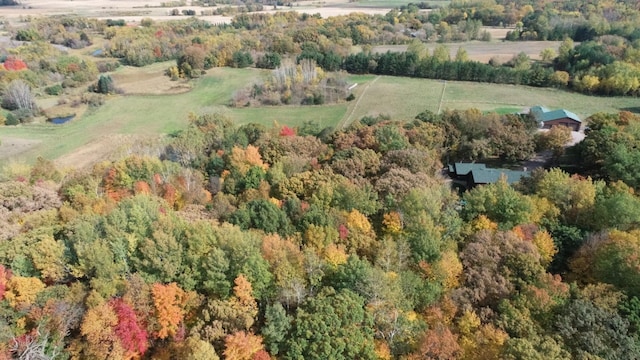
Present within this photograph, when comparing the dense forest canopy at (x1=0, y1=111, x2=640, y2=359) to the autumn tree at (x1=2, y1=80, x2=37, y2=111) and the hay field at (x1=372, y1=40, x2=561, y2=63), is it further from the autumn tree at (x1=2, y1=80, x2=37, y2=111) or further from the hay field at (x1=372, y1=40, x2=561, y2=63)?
the hay field at (x1=372, y1=40, x2=561, y2=63)

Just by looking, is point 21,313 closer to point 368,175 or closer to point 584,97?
point 368,175

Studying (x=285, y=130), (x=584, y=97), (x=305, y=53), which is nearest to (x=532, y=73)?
(x=584, y=97)

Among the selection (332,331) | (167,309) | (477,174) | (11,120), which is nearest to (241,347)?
(332,331)

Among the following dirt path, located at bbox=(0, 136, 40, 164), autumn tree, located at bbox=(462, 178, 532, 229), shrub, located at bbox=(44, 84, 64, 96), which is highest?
autumn tree, located at bbox=(462, 178, 532, 229)

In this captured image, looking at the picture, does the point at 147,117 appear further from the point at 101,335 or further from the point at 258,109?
the point at 101,335

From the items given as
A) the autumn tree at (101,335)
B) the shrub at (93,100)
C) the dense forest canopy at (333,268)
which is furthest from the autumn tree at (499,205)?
the shrub at (93,100)

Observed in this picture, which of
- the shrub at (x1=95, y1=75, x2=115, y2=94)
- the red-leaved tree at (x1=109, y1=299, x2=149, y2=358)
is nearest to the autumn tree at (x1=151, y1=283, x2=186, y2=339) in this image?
the red-leaved tree at (x1=109, y1=299, x2=149, y2=358)
